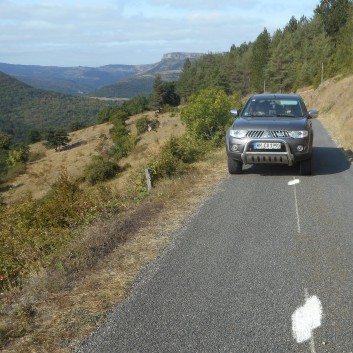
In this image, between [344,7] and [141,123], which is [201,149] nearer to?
[141,123]

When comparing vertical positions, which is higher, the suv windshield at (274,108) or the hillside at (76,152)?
the suv windshield at (274,108)

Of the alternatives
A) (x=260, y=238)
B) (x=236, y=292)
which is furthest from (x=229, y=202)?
(x=236, y=292)

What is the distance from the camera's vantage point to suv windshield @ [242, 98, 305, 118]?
987 centimetres

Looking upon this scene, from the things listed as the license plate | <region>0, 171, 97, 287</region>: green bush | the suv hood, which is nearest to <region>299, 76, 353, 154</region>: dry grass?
the suv hood

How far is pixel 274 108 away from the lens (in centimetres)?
998

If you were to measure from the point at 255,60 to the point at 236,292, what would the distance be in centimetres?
8580

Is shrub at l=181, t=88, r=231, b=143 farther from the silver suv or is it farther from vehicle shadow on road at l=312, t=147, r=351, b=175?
A: the silver suv

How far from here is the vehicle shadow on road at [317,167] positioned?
1012 centimetres

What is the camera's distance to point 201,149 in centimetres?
1559

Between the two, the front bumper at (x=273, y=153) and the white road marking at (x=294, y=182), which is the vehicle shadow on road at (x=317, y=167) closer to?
the white road marking at (x=294, y=182)

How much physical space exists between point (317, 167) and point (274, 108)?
2272mm

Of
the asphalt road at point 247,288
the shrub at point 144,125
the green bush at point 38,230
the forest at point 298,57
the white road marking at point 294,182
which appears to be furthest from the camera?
the shrub at point 144,125

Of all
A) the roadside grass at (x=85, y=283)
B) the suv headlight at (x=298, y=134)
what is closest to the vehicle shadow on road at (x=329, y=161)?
the suv headlight at (x=298, y=134)

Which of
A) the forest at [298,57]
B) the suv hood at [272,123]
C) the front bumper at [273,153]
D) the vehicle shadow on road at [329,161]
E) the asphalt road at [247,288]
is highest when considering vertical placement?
the forest at [298,57]
